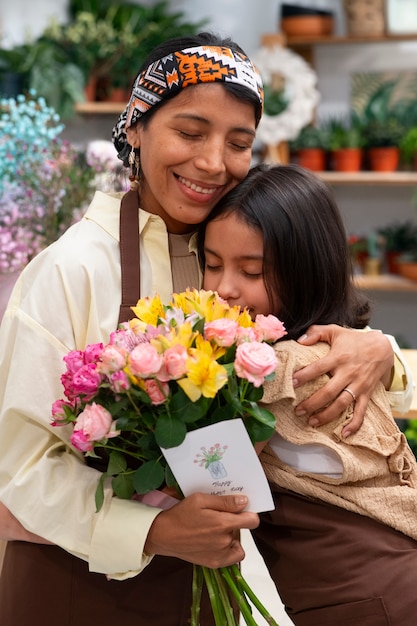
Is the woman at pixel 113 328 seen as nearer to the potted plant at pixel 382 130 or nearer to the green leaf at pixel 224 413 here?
the green leaf at pixel 224 413

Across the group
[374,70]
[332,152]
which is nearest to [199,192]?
[332,152]

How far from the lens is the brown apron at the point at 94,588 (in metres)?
1.70

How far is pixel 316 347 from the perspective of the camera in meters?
1.72

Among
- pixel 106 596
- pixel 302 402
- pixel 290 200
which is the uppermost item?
pixel 290 200

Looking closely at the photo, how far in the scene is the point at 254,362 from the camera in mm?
1347

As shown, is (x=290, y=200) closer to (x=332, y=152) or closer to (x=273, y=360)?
(x=273, y=360)

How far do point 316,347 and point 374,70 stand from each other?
422 cm

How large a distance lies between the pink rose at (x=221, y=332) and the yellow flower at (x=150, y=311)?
0.10 metres

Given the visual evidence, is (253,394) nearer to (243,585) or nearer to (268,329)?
(268,329)

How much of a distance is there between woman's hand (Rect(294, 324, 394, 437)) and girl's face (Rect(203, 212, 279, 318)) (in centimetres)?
14

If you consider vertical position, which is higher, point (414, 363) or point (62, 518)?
point (62, 518)

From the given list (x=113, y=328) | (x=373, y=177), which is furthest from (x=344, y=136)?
(x=113, y=328)

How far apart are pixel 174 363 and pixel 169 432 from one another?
127 millimetres

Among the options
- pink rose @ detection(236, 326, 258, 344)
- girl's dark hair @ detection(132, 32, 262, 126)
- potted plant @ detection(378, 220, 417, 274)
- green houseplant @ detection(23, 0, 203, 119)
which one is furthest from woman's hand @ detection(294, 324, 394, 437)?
green houseplant @ detection(23, 0, 203, 119)
